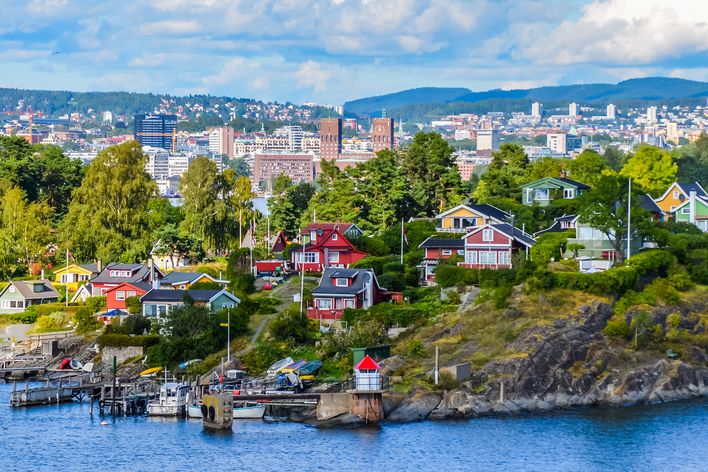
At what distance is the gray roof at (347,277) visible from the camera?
7200 cm

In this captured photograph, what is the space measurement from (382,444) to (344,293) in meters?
17.2

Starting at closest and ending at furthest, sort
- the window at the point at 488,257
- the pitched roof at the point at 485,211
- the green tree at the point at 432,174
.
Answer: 1. the window at the point at 488,257
2. the pitched roof at the point at 485,211
3. the green tree at the point at 432,174

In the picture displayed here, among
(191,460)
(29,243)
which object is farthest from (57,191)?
(191,460)

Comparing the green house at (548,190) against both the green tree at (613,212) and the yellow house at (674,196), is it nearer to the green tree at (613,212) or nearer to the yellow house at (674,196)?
the yellow house at (674,196)

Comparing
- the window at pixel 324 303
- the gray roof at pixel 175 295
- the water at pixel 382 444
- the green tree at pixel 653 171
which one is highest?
the green tree at pixel 653 171

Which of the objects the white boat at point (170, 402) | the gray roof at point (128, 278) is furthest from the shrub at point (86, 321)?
the white boat at point (170, 402)

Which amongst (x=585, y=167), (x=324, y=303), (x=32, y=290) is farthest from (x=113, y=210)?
(x=585, y=167)

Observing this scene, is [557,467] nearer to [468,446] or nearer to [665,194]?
[468,446]

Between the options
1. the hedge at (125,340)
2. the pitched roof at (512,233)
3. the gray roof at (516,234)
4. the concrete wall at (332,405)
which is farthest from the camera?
the gray roof at (516,234)

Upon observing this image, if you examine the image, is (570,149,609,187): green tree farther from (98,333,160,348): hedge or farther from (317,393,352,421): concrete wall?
(317,393,352,421): concrete wall

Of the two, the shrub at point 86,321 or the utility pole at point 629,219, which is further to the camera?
the shrub at point 86,321

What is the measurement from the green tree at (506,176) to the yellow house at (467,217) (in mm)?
5839

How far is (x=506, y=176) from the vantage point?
96.1 metres

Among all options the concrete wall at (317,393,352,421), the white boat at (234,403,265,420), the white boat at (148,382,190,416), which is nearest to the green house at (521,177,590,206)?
the concrete wall at (317,393,352,421)
